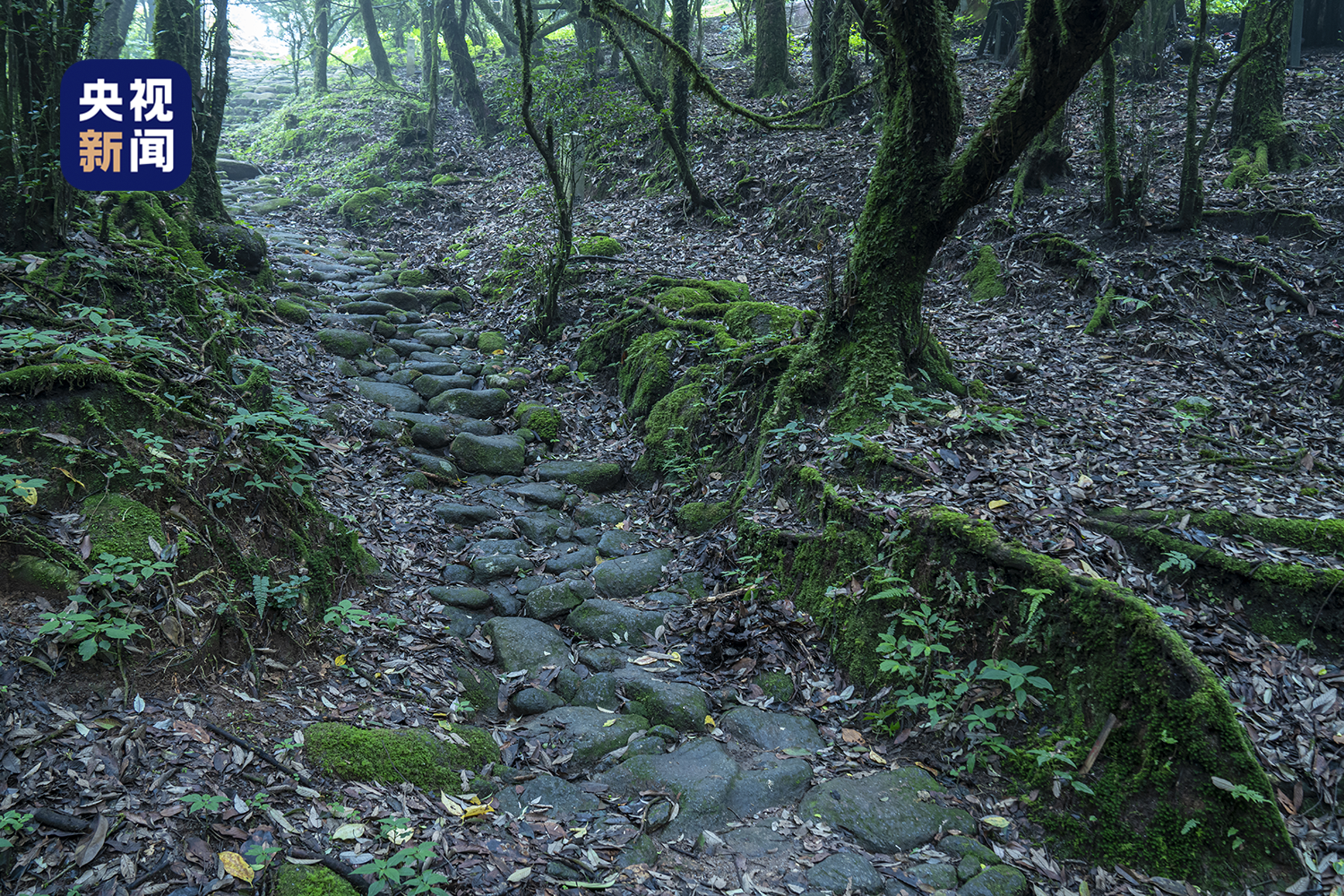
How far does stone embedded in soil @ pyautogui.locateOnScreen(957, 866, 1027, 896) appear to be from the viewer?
277 centimetres

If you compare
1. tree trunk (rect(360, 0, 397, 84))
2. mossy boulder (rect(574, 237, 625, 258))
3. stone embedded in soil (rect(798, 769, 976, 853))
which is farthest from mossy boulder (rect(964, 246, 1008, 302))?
tree trunk (rect(360, 0, 397, 84))

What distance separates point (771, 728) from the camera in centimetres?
380

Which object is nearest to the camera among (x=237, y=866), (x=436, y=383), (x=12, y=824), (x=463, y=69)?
(x=12, y=824)

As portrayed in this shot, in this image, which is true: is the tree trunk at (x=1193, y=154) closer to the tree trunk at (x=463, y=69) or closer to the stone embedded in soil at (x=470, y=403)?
the stone embedded in soil at (x=470, y=403)

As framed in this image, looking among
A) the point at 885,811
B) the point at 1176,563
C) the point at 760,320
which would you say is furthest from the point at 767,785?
the point at 760,320

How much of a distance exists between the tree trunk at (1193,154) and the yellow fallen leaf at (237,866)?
9.47 metres

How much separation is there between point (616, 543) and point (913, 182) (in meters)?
3.55

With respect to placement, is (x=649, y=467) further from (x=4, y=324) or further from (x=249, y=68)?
(x=249, y=68)

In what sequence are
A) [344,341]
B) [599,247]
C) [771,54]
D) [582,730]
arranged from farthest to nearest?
[771,54], [599,247], [344,341], [582,730]

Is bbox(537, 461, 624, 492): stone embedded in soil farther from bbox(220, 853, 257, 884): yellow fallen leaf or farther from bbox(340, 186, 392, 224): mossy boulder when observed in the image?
bbox(340, 186, 392, 224): mossy boulder

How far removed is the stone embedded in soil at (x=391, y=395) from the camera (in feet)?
23.4

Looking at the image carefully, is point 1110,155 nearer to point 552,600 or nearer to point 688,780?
point 552,600

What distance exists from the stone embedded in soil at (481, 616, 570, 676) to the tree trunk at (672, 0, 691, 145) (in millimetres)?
8708

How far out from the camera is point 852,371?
208 inches
